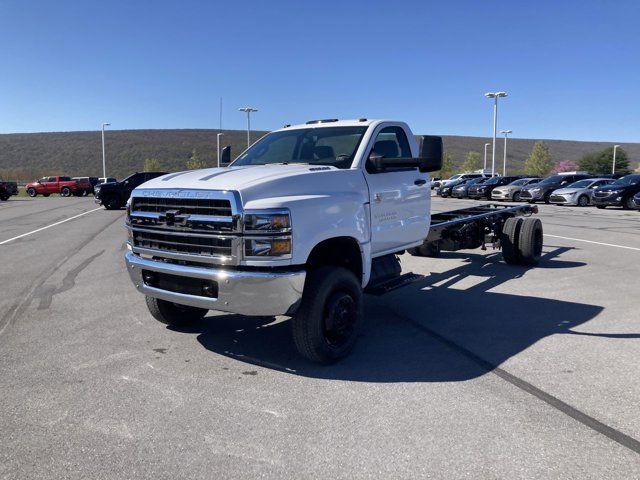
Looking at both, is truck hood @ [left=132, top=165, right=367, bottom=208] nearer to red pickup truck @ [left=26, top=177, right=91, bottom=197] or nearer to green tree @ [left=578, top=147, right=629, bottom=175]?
red pickup truck @ [left=26, top=177, right=91, bottom=197]

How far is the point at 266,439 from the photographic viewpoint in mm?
3281

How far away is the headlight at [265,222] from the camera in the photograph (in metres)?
4.03

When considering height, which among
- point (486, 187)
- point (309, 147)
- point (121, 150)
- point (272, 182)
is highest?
point (121, 150)

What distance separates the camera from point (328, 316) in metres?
4.49

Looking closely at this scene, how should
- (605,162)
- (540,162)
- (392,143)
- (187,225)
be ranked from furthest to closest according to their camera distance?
(540,162) < (605,162) < (392,143) < (187,225)

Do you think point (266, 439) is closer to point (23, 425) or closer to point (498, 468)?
point (498, 468)

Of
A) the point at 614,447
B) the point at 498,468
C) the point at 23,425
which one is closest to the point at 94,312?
the point at 23,425

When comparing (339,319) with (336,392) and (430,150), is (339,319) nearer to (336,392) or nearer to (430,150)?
(336,392)

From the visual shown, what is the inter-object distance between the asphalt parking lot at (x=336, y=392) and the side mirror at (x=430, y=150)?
1.72 m

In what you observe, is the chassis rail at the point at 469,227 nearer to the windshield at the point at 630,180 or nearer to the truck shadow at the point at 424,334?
the truck shadow at the point at 424,334

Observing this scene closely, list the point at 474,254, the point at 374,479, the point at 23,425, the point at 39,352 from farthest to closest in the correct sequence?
the point at 474,254 → the point at 39,352 → the point at 23,425 → the point at 374,479

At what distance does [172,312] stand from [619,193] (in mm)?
24901

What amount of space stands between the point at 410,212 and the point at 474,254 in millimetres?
5579

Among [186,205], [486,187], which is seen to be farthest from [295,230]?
[486,187]
